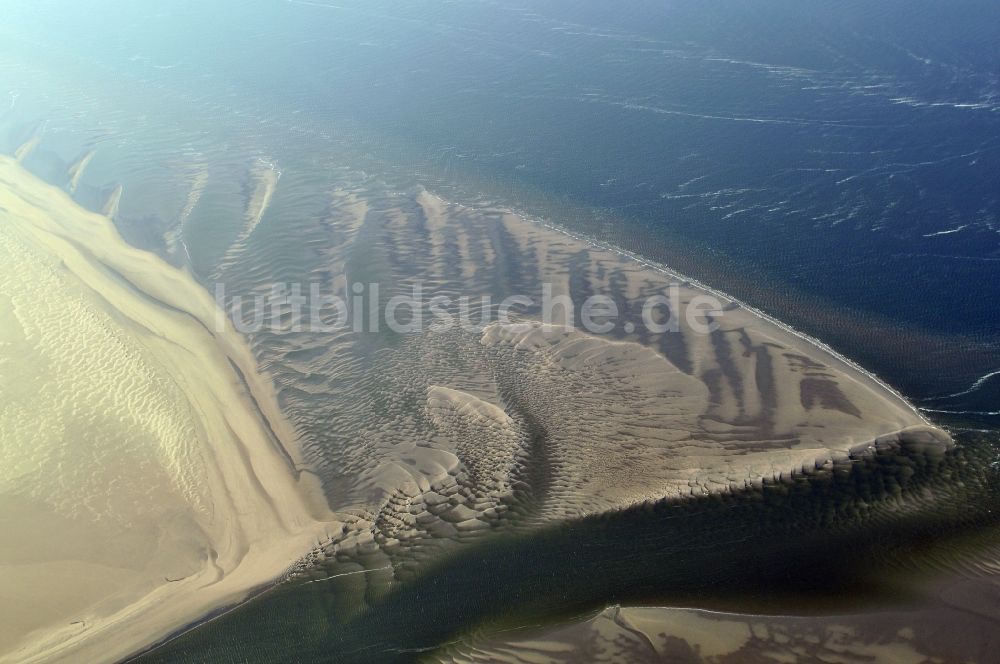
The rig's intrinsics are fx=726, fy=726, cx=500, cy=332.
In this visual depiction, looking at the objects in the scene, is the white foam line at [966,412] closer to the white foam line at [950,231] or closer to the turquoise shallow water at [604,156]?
the turquoise shallow water at [604,156]

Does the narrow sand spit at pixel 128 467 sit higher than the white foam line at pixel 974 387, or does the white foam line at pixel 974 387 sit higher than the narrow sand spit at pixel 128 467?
the white foam line at pixel 974 387

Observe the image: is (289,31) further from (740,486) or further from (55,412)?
(740,486)

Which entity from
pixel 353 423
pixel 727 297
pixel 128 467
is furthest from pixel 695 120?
pixel 128 467

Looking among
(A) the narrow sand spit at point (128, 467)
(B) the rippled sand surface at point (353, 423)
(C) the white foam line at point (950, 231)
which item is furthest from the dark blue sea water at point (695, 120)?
(A) the narrow sand spit at point (128, 467)

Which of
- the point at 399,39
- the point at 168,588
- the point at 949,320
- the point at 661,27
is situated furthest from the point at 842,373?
the point at 399,39

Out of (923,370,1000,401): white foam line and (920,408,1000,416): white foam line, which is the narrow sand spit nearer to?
(920,408,1000,416): white foam line

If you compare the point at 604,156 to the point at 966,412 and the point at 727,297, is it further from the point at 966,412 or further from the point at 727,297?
the point at 966,412

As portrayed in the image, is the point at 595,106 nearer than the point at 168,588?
No

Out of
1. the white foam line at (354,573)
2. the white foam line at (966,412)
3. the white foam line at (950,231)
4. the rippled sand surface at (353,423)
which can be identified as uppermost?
the white foam line at (950,231)
